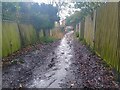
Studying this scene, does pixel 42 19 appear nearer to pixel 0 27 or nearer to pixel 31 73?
pixel 0 27

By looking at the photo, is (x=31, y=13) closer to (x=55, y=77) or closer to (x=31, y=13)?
(x=31, y=13)

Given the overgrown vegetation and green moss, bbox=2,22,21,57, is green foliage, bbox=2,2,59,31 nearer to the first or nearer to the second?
the overgrown vegetation

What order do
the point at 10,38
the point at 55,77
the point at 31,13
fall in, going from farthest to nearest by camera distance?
1. the point at 31,13
2. the point at 10,38
3. the point at 55,77

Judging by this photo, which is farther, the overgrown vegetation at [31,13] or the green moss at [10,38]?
the overgrown vegetation at [31,13]

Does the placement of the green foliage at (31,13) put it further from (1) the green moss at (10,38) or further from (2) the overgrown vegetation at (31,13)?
(1) the green moss at (10,38)

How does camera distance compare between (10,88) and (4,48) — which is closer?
(10,88)

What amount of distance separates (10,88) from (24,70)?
207cm

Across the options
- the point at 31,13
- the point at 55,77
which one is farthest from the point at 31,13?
the point at 55,77

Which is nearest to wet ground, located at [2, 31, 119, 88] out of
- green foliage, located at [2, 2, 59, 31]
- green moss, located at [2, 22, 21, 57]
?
green moss, located at [2, 22, 21, 57]

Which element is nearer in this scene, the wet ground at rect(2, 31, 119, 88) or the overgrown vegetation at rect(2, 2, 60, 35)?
the wet ground at rect(2, 31, 119, 88)

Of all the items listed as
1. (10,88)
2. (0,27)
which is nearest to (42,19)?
(0,27)

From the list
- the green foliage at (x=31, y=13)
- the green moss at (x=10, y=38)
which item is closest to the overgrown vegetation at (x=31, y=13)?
the green foliage at (x=31, y=13)

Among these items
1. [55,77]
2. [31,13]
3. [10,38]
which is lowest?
[55,77]

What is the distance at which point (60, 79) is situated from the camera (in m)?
6.56
